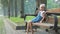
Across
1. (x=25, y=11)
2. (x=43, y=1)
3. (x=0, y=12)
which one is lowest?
(x=0, y=12)

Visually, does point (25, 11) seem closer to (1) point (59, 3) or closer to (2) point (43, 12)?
(1) point (59, 3)

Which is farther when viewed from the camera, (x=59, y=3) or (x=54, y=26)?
(x=59, y=3)

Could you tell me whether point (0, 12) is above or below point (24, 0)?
below

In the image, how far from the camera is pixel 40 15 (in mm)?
8445

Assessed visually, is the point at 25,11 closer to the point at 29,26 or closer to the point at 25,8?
the point at 25,8

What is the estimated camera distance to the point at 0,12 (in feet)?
192

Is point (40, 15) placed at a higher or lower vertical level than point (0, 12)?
higher

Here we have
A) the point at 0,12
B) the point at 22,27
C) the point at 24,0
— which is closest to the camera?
the point at 22,27

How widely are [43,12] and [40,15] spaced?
0.78 feet

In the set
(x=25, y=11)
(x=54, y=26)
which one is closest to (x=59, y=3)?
(x=54, y=26)

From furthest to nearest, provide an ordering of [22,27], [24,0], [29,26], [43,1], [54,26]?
[24,0] → [43,1] → [22,27] → [29,26] → [54,26]

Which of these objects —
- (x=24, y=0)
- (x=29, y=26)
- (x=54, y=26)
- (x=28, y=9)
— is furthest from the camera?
(x=24, y=0)

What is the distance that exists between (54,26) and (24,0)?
15074 mm

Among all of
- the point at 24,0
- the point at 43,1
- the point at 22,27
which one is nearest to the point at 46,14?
the point at 22,27
